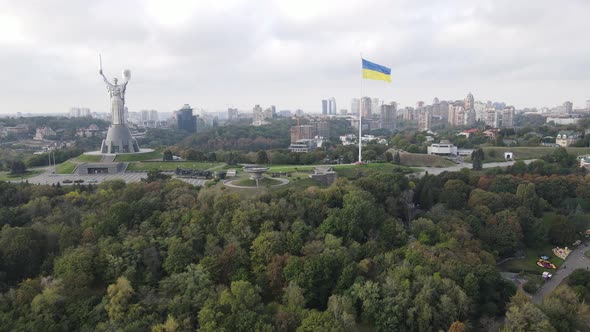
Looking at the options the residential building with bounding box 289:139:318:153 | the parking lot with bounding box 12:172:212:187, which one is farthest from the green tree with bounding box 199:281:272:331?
the residential building with bounding box 289:139:318:153

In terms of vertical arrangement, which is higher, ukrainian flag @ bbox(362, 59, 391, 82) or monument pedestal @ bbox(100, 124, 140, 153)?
ukrainian flag @ bbox(362, 59, 391, 82)

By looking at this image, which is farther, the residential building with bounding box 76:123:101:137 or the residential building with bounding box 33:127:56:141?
the residential building with bounding box 76:123:101:137

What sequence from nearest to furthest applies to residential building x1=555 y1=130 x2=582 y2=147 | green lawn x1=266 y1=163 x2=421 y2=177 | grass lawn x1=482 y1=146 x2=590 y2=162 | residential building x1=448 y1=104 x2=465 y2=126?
green lawn x1=266 y1=163 x2=421 y2=177 < grass lawn x1=482 y1=146 x2=590 y2=162 < residential building x1=555 y1=130 x2=582 y2=147 < residential building x1=448 y1=104 x2=465 y2=126

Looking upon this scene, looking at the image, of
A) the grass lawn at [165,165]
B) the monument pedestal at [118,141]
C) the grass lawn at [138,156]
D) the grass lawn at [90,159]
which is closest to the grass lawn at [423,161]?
the grass lawn at [165,165]

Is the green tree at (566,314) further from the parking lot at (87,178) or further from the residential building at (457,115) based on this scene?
the residential building at (457,115)

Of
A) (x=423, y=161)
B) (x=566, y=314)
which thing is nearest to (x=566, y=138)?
(x=423, y=161)

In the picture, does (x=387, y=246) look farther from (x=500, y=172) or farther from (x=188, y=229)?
(x=500, y=172)

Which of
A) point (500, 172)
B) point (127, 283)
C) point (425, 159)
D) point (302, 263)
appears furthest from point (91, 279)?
point (425, 159)

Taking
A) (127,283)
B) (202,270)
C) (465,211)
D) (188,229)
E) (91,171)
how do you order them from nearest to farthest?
Answer: (127,283) < (202,270) < (188,229) < (465,211) < (91,171)

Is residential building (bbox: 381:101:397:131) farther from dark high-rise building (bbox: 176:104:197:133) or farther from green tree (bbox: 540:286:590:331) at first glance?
green tree (bbox: 540:286:590:331)
